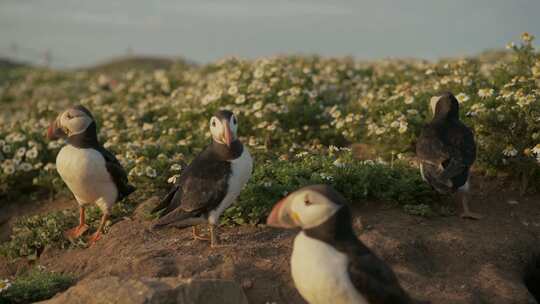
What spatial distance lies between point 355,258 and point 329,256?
7.2 inches

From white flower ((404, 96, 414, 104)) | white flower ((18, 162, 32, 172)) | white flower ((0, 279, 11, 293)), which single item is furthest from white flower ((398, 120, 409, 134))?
white flower ((18, 162, 32, 172))

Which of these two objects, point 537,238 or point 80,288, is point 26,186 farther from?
point 537,238

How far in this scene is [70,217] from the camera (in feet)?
26.8

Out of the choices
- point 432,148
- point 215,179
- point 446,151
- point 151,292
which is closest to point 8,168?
point 215,179

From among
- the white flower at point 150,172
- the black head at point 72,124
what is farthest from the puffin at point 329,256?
the white flower at point 150,172

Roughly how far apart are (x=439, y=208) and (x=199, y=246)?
268cm

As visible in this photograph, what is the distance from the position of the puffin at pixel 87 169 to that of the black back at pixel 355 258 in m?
3.53

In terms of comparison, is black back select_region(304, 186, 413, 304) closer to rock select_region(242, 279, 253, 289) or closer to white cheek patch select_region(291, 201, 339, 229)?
white cheek patch select_region(291, 201, 339, 229)

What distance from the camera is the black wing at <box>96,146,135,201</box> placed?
294 inches

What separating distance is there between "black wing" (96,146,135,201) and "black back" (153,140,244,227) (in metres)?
1.24

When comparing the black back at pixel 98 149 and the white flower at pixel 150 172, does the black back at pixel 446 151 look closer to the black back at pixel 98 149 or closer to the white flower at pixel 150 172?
the white flower at pixel 150 172

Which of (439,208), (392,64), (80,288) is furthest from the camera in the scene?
(392,64)

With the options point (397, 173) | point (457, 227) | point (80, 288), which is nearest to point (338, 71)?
point (397, 173)

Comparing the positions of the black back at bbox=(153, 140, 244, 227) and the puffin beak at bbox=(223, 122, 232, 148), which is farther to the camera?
the black back at bbox=(153, 140, 244, 227)
